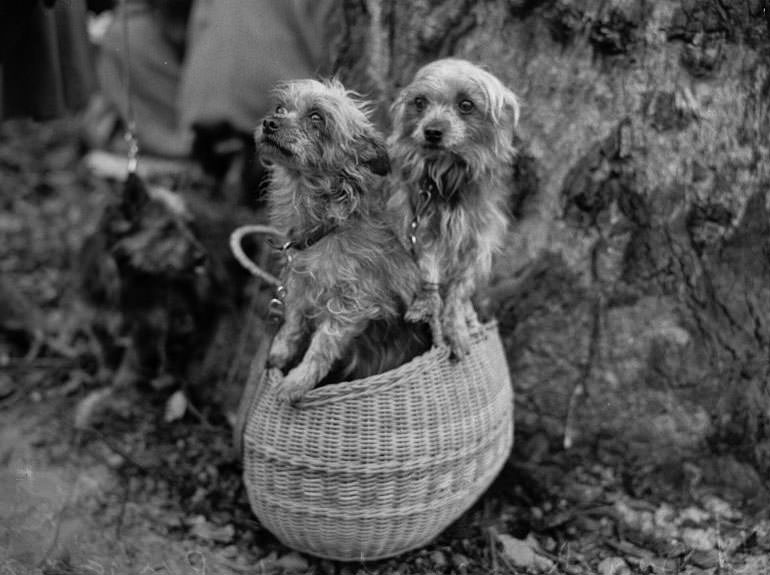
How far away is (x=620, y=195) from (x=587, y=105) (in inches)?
15.7

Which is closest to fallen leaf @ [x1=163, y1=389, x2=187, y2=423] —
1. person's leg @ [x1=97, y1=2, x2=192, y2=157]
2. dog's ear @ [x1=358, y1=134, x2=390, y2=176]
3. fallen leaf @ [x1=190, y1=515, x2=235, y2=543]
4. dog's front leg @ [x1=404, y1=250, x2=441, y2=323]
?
fallen leaf @ [x1=190, y1=515, x2=235, y2=543]

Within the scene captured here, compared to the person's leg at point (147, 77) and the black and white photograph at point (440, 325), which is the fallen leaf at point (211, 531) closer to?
the black and white photograph at point (440, 325)

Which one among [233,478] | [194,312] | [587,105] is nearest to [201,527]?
[233,478]

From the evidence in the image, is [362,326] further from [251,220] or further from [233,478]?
[251,220]

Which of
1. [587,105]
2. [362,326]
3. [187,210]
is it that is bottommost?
[187,210]

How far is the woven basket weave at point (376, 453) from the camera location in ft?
9.91

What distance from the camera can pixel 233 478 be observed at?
3904 millimetres

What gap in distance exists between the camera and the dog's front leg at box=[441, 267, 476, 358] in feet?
10.3

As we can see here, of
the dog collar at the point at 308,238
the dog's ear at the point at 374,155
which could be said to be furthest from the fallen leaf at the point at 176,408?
the dog's ear at the point at 374,155

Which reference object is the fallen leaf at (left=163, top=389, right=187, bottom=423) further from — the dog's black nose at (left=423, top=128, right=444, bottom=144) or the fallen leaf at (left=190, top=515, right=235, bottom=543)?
the dog's black nose at (left=423, top=128, right=444, bottom=144)

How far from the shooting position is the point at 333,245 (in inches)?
120

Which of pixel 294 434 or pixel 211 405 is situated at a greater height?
pixel 294 434

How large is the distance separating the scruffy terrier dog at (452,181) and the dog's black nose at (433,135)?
0.09 ft

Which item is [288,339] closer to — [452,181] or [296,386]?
[296,386]
